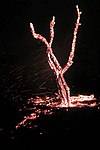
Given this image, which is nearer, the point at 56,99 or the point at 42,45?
the point at 56,99

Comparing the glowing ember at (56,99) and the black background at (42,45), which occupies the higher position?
the black background at (42,45)

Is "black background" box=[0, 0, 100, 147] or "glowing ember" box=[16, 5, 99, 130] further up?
"black background" box=[0, 0, 100, 147]

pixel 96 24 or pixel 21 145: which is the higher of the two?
pixel 96 24

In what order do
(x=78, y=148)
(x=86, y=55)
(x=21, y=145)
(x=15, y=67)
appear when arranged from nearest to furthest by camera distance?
(x=78, y=148)
(x=21, y=145)
(x=15, y=67)
(x=86, y=55)

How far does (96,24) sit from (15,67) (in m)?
2.56

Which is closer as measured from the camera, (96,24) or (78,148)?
(78,148)

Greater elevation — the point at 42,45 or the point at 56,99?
the point at 42,45

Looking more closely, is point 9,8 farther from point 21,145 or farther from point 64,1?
point 21,145

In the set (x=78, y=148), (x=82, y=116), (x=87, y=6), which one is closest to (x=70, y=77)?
(x=87, y=6)

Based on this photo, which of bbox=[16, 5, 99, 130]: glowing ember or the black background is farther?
the black background

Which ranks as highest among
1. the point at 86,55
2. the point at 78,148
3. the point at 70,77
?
the point at 86,55

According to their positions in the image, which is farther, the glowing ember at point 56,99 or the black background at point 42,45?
the black background at point 42,45

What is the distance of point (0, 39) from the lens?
7.70 m

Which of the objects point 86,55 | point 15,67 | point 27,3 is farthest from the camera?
point 27,3
